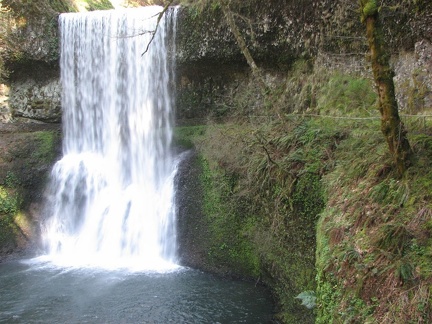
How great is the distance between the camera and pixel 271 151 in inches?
309

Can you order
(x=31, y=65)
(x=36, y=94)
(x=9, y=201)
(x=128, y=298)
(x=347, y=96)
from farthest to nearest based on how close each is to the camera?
Answer: (x=36, y=94)
(x=31, y=65)
(x=9, y=201)
(x=347, y=96)
(x=128, y=298)

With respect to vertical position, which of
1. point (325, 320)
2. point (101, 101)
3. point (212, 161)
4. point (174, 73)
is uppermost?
point (174, 73)

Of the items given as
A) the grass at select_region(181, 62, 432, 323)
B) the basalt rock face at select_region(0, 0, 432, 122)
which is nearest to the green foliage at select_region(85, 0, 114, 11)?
the basalt rock face at select_region(0, 0, 432, 122)

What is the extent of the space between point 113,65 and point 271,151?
305 inches

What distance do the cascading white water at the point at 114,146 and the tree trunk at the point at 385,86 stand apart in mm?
6522

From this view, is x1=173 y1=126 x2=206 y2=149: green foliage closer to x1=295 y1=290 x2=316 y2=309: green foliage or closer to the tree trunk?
x1=295 y1=290 x2=316 y2=309: green foliage

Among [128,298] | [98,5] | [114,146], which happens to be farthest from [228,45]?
[98,5]

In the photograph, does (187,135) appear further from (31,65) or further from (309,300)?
(309,300)

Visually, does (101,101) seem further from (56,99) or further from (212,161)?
(212,161)

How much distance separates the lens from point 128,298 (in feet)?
24.8

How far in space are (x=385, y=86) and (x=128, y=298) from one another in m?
5.94

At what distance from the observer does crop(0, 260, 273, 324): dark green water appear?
6.98 metres

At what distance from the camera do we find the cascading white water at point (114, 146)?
34.3 ft

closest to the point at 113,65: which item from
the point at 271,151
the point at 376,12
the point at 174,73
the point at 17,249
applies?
the point at 174,73
